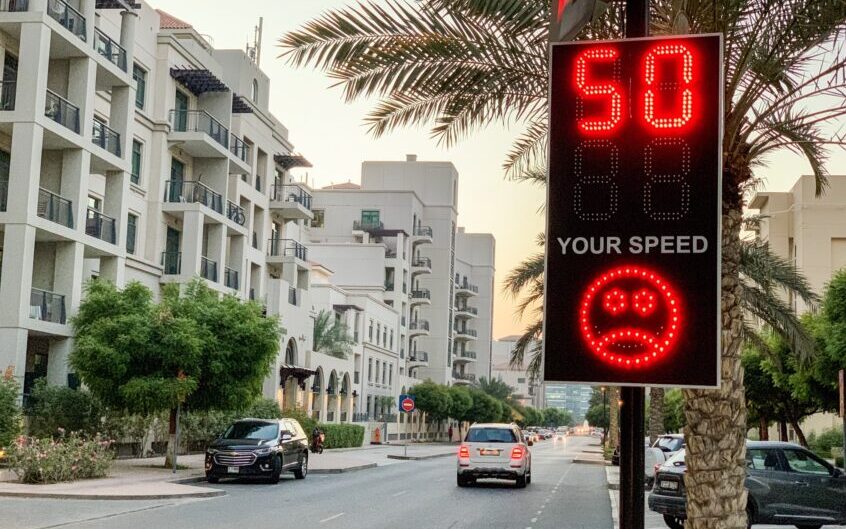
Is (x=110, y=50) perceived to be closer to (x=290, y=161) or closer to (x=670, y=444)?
(x=290, y=161)

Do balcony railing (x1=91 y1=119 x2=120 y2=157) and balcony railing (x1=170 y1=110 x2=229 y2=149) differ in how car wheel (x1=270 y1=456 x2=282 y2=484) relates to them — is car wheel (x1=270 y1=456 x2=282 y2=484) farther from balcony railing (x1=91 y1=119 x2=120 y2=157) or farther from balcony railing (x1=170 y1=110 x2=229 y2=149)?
balcony railing (x1=170 y1=110 x2=229 y2=149)

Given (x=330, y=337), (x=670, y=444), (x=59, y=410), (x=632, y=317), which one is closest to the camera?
(x=632, y=317)

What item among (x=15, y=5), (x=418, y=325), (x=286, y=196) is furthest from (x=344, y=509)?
(x=418, y=325)

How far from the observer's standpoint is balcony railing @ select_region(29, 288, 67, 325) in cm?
3099

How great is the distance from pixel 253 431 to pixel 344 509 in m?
8.38

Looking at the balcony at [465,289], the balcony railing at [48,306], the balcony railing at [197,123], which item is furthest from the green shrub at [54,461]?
the balcony at [465,289]

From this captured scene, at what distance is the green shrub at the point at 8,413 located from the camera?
2489cm

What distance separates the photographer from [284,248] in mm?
54500

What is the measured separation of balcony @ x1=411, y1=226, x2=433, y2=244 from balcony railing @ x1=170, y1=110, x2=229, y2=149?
186 ft

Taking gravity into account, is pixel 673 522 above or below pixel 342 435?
above

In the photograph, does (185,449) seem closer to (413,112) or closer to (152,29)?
(152,29)

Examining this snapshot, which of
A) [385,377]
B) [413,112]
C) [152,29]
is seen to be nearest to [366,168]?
[385,377]

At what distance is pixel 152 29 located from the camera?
4022 cm

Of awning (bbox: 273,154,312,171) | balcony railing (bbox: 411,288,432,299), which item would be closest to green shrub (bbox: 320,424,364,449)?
awning (bbox: 273,154,312,171)
